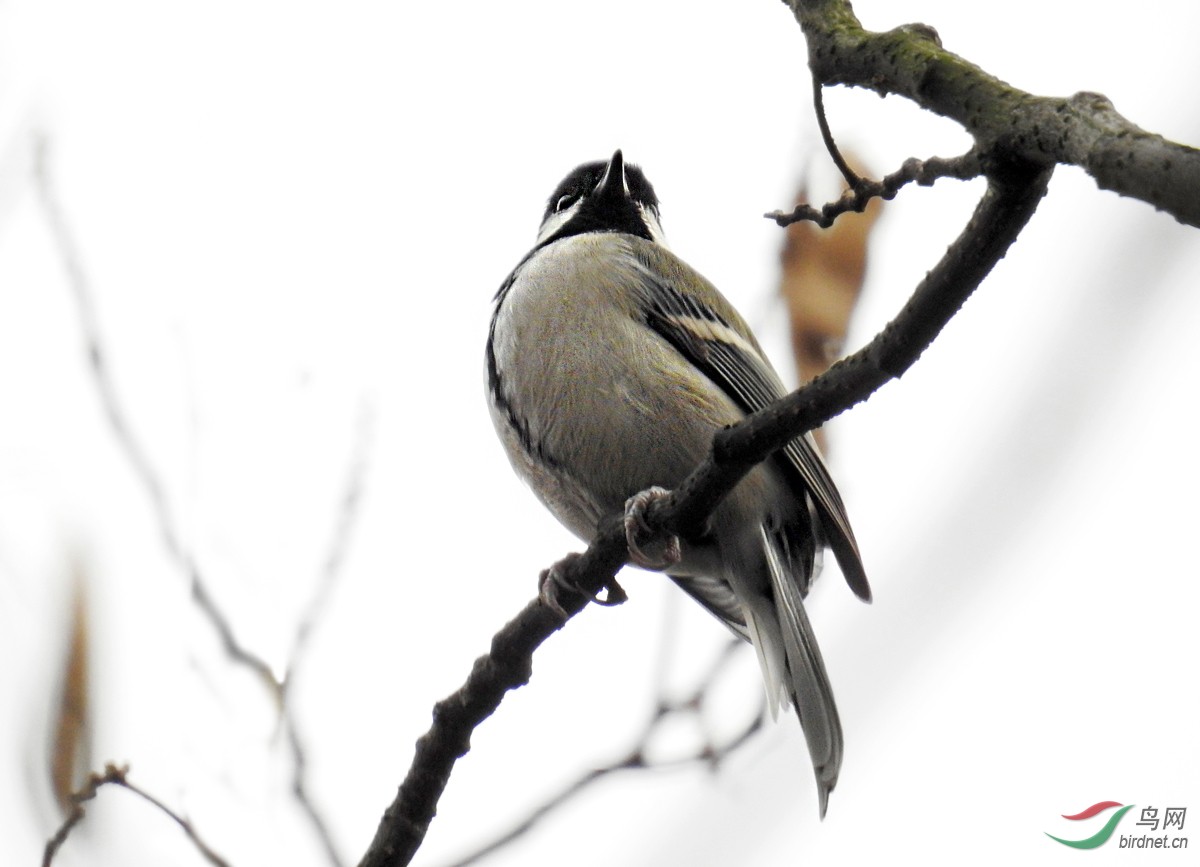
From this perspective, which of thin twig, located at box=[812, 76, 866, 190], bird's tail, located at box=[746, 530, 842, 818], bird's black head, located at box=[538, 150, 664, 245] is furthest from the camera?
bird's black head, located at box=[538, 150, 664, 245]

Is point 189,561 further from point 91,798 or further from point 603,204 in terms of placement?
point 603,204

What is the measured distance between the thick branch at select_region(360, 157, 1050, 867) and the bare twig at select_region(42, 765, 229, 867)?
573 mm

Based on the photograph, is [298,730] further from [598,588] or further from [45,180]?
[45,180]

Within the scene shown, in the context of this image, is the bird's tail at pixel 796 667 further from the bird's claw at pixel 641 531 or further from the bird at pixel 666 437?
the bird's claw at pixel 641 531

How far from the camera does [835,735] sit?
12.7 feet

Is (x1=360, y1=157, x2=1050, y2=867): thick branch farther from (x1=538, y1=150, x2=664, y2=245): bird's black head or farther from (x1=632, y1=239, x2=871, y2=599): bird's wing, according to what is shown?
(x1=538, y1=150, x2=664, y2=245): bird's black head

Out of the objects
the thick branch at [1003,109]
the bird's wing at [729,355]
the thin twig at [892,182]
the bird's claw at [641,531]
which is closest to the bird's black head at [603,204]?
the bird's wing at [729,355]

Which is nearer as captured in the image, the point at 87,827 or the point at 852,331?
the point at 87,827

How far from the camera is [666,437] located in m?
4.28

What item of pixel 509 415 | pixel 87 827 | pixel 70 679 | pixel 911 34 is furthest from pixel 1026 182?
pixel 509 415

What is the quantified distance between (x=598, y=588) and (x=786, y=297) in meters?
1.04

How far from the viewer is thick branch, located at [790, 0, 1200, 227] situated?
164cm

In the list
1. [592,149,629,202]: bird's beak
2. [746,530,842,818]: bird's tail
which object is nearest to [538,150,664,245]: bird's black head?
[592,149,629,202]: bird's beak

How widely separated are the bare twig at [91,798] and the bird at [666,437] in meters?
1.52
